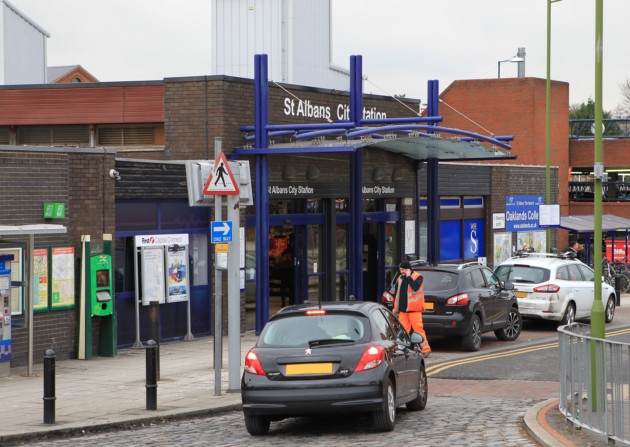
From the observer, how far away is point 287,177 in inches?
968

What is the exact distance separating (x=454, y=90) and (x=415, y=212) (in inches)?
939

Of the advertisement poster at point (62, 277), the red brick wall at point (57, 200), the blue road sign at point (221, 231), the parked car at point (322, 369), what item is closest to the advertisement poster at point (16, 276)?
the red brick wall at point (57, 200)

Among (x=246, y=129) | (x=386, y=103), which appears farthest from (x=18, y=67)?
(x=246, y=129)

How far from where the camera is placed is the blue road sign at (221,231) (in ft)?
49.7

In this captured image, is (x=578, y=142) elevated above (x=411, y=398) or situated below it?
above

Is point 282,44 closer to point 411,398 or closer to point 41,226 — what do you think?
point 41,226

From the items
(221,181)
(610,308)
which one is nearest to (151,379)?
(221,181)

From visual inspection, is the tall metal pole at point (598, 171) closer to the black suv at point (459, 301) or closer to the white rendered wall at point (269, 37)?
the black suv at point (459, 301)

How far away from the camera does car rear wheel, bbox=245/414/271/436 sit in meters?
12.1

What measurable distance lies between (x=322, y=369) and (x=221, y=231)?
4.01m

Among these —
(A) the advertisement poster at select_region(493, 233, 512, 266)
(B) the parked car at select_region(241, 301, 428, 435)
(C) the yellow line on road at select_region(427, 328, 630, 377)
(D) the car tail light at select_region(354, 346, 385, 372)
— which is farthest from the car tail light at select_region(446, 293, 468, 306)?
Answer: (A) the advertisement poster at select_region(493, 233, 512, 266)

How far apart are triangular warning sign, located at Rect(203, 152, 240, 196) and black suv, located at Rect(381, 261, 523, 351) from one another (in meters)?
6.09

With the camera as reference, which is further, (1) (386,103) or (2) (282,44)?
(2) (282,44)

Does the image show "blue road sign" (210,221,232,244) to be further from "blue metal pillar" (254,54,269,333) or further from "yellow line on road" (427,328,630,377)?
"blue metal pillar" (254,54,269,333)
